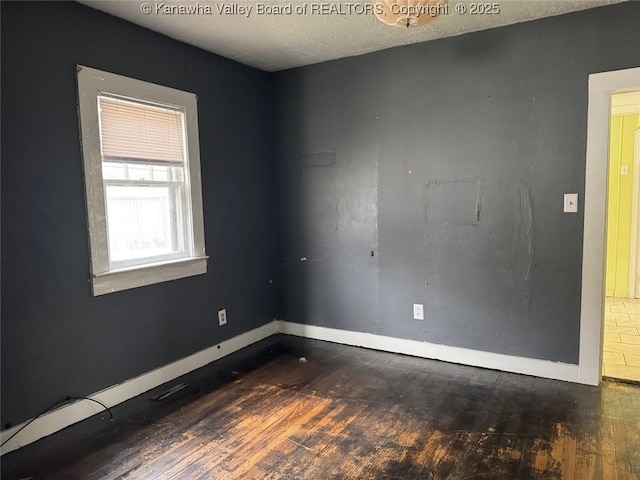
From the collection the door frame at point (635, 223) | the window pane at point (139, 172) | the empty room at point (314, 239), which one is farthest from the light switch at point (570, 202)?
the door frame at point (635, 223)

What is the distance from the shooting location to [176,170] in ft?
10.5

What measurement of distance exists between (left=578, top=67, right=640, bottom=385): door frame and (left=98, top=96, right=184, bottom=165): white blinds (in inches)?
109

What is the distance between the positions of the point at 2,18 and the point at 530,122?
3146 mm

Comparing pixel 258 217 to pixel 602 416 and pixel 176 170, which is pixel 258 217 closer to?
pixel 176 170

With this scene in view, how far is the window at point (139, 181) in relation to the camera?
8.61 feet

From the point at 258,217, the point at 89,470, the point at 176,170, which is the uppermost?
the point at 176,170

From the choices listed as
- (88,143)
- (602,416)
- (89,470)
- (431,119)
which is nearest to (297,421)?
(89,470)

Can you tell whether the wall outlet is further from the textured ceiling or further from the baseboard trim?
the textured ceiling

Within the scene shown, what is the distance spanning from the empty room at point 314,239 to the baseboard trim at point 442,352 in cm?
2

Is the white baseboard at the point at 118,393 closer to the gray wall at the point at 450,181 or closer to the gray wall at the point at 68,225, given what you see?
the gray wall at the point at 68,225

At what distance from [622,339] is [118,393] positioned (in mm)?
4009

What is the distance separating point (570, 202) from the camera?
2869mm

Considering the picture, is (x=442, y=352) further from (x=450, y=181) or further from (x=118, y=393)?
(x=118, y=393)

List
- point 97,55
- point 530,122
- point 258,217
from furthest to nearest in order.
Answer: point 258,217
point 530,122
point 97,55
